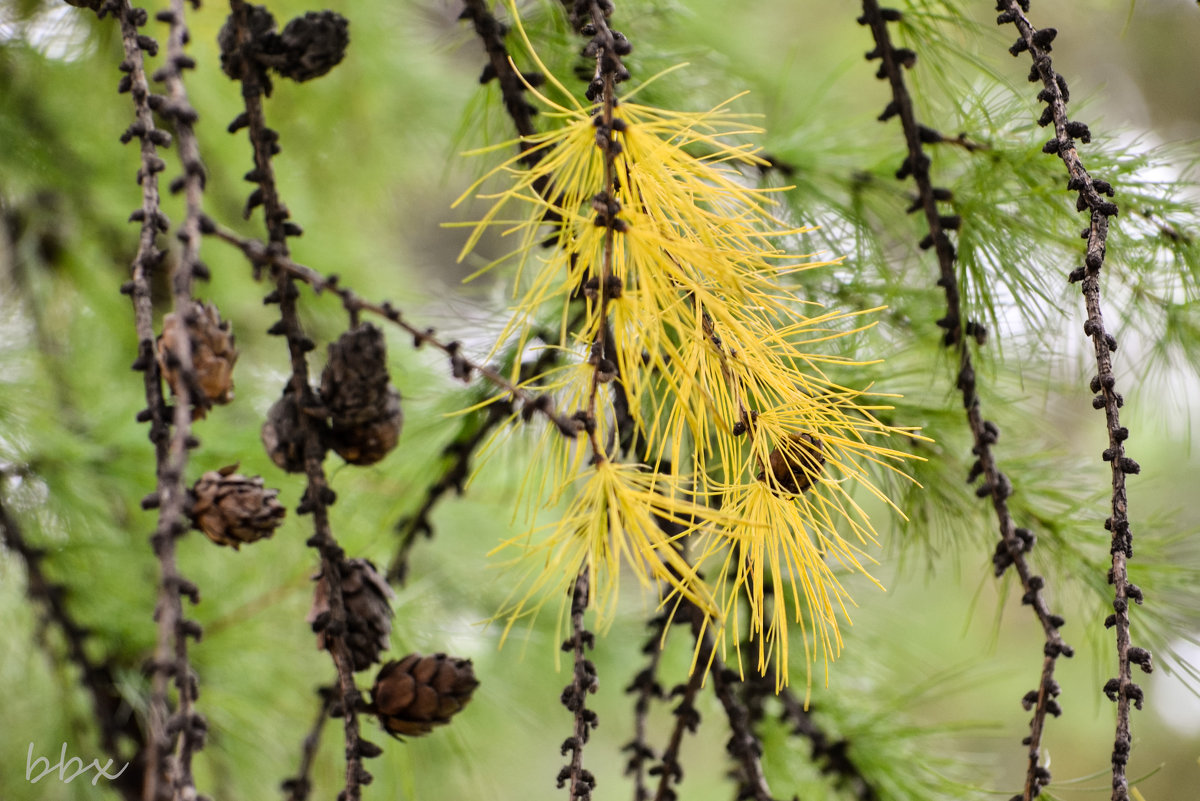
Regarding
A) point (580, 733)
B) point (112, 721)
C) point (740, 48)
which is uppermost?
point (740, 48)

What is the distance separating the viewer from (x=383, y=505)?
692mm

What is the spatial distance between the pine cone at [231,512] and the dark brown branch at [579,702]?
120 mm

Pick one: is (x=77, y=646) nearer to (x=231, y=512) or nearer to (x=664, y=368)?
(x=231, y=512)

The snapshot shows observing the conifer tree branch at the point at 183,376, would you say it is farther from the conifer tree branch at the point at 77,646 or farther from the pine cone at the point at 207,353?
the conifer tree branch at the point at 77,646

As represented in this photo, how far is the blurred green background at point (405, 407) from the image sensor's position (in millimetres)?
476

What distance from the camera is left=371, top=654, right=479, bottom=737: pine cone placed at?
0.31 m

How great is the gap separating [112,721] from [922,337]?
53 centimetres

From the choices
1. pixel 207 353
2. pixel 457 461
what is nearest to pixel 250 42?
pixel 207 353

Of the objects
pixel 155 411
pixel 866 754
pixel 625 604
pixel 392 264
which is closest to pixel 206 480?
pixel 155 411

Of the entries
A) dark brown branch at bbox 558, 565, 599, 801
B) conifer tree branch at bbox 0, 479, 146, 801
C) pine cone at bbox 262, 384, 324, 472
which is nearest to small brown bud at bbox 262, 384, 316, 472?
pine cone at bbox 262, 384, 324, 472

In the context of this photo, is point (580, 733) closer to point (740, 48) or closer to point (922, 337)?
point (922, 337)

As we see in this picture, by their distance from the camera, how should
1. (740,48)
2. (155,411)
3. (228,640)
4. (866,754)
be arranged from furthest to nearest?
(740,48), (228,640), (866,754), (155,411)

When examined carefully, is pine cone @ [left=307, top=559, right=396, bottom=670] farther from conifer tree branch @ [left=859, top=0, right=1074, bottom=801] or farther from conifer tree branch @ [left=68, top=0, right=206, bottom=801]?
conifer tree branch @ [left=859, top=0, right=1074, bottom=801]

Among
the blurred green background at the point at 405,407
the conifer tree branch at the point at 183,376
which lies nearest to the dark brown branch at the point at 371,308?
the conifer tree branch at the point at 183,376
